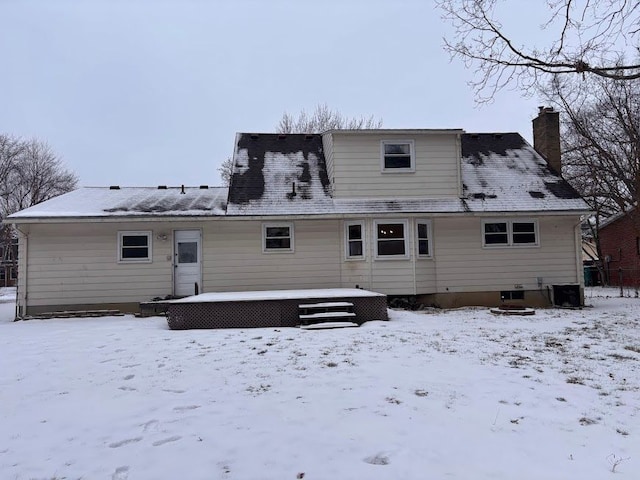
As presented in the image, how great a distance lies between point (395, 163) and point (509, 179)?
4.17 m

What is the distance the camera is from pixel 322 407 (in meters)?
4.26

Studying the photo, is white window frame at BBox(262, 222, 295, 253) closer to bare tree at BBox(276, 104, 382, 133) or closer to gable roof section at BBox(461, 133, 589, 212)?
gable roof section at BBox(461, 133, 589, 212)

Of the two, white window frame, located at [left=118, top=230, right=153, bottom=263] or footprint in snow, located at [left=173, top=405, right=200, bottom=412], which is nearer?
footprint in snow, located at [left=173, top=405, right=200, bottom=412]

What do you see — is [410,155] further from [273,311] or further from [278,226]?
[273,311]

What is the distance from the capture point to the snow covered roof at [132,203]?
12.2 m

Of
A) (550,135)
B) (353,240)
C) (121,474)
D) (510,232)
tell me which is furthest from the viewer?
(550,135)

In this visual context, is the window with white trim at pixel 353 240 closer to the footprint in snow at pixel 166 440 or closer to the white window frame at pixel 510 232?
the white window frame at pixel 510 232

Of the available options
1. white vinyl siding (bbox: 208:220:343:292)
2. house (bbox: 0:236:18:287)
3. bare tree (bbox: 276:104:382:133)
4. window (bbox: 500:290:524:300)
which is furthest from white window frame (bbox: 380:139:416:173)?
house (bbox: 0:236:18:287)

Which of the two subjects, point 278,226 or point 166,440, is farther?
point 278,226

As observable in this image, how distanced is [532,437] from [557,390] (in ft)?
4.87

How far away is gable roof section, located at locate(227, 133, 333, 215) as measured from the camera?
42.1ft

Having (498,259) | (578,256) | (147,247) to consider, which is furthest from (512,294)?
(147,247)

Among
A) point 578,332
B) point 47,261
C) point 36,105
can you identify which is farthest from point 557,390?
point 36,105

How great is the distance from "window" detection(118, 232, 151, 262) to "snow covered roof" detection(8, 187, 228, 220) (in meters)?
0.74
